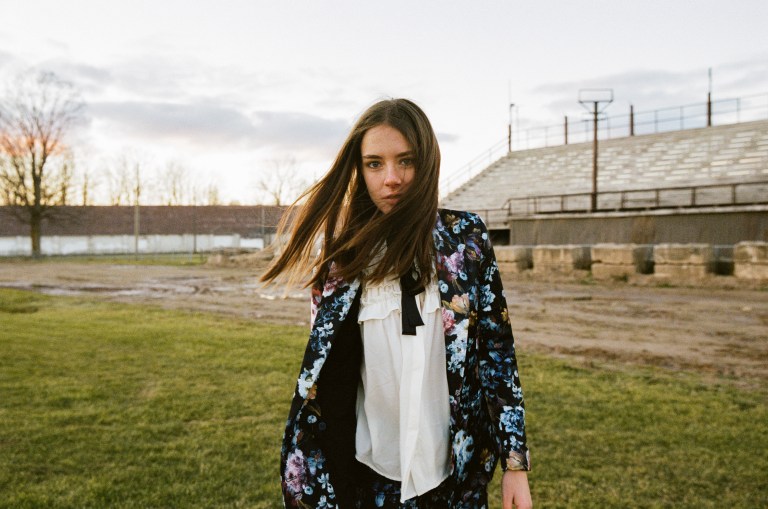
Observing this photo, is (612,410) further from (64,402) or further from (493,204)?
(493,204)

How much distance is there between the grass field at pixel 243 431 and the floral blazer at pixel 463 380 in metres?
2.28

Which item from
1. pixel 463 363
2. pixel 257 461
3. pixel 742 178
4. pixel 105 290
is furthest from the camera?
pixel 742 178

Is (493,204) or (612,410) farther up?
(493,204)

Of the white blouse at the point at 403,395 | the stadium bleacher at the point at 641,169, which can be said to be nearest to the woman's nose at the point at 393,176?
the white blouse at the point at 403,395

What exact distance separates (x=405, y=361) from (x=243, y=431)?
386cm

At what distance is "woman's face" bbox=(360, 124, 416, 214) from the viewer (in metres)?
1.83

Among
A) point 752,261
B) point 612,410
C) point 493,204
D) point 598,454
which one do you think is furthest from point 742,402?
point 493,204

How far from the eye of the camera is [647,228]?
21484mm

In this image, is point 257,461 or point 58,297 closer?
point 257,461

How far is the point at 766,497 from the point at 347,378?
351cm

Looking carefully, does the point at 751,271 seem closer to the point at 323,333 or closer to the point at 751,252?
the point at 751,252

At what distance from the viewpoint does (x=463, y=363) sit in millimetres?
1742

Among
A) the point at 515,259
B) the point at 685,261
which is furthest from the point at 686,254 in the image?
the point at 515,259

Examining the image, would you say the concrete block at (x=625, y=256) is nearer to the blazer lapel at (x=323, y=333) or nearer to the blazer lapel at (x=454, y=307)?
the blazer lapel at (x=454, y=307)
